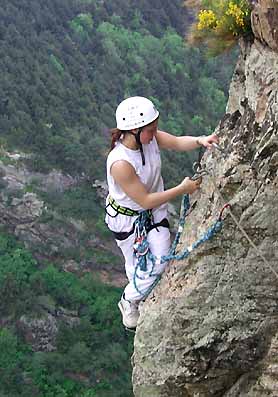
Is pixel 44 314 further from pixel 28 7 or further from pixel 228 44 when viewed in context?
pixel 228 44

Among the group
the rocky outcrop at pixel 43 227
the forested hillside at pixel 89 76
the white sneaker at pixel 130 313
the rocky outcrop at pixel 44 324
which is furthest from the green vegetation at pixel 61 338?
the white sneaker at pixel 130 313

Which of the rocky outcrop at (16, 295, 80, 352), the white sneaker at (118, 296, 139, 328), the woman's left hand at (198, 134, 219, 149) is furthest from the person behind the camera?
the rocky outcrop at (16, 295, 80, 352)

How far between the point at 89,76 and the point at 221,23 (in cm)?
4142

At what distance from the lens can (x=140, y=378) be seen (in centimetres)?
493

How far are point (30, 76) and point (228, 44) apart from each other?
120 feet

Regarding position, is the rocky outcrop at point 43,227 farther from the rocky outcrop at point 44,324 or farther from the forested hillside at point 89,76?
the rocky outcrop at point 44,324

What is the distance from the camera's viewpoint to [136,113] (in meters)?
4.46

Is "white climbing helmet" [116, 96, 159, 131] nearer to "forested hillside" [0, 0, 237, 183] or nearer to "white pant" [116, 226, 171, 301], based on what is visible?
"white pant" [116, 226, 171, 301]

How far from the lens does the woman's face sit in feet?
14.9

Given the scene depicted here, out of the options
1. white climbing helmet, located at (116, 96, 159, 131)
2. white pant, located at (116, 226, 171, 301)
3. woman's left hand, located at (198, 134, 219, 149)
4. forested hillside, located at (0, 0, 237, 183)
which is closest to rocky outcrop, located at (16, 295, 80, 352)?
forested hillside, located at (0, 0, 237, 183)

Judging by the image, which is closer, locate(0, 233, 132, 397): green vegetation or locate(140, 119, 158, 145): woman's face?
locate(140, 119, 158, 145): woman's face

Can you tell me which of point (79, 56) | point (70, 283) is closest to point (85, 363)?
point (70, 283)

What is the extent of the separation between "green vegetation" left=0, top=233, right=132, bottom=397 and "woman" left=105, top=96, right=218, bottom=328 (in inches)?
915

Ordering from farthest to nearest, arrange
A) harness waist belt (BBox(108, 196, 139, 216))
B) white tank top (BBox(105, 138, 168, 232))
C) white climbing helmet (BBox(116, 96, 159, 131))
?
1. harness waist belt (BBox(108, 196, 139, 216))
2. white tank top (BBox(105, 138, 168, 232))
3. white climbing helmet (BBox(116, 96, 159, 131))
